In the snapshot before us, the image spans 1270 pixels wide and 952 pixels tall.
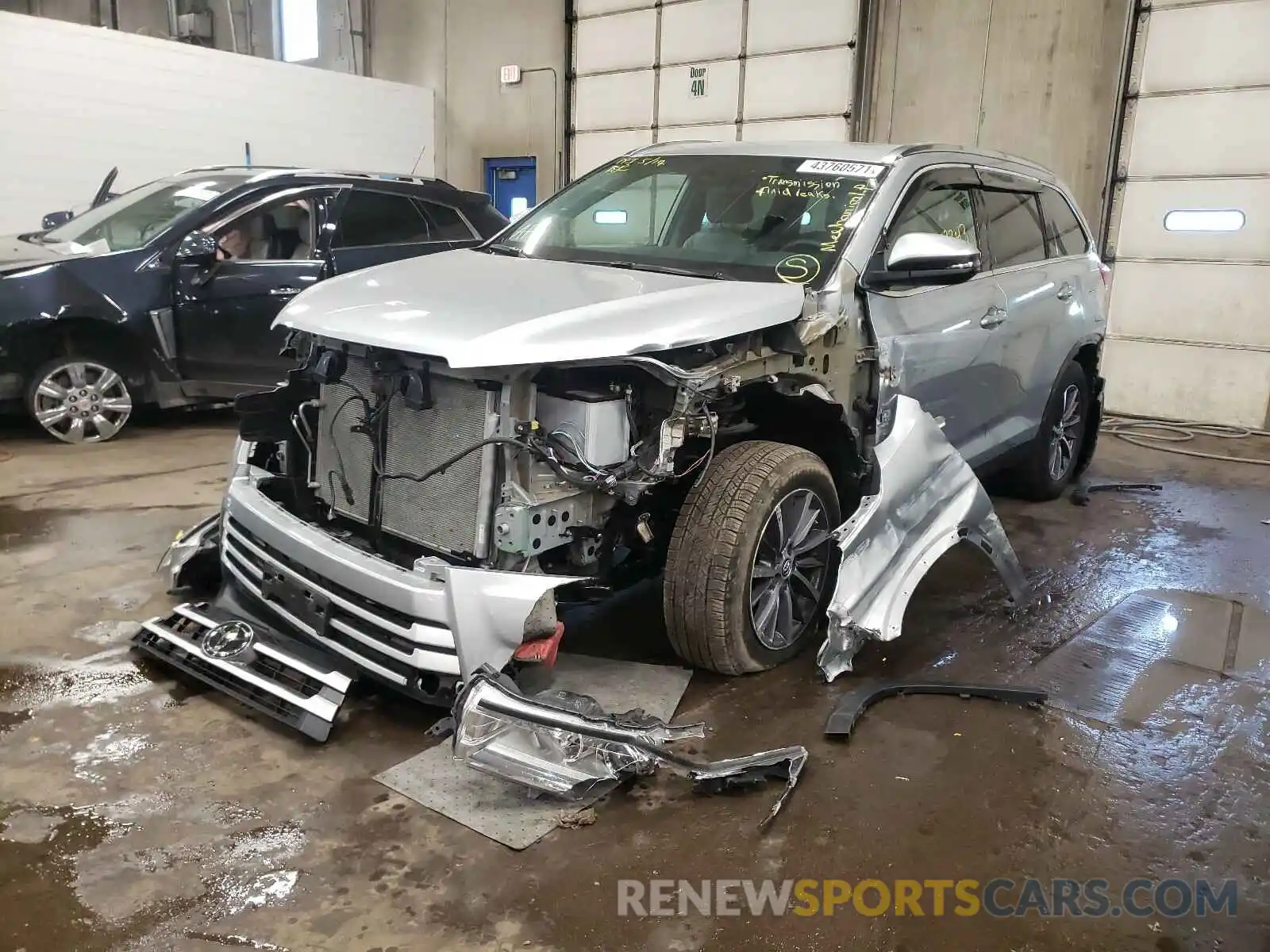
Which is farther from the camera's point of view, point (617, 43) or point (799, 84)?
point (617, 43)

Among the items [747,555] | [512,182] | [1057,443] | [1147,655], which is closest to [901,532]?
[747,555]

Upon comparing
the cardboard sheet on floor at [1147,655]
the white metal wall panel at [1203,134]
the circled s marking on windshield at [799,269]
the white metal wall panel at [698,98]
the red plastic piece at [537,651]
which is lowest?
the cardboard sheet on floor at [1147,655]

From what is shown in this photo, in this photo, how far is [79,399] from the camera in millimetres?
6219

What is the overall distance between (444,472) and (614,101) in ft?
32.2

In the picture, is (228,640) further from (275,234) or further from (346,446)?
(275,234)

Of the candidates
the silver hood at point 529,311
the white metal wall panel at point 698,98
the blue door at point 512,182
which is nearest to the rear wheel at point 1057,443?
the silver hood at point 529,311

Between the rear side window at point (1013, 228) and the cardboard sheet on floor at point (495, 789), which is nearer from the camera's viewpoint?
the cardboard sheet on floor at point (495, 789)

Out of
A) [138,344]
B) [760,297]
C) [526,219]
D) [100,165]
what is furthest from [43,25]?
[760,297]

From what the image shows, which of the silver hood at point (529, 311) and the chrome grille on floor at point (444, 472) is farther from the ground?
Answer: the silver hood at point (529, 311)

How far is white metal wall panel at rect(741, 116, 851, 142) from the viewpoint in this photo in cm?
992

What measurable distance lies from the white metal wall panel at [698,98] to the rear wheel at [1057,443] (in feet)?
20.6

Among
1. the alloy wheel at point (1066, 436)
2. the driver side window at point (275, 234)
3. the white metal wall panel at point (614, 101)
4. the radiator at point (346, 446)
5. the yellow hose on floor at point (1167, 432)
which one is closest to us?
the radiator at point (346, 446)

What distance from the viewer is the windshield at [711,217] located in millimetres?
3479

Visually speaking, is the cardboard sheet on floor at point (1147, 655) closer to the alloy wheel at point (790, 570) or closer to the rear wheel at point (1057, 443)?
the alloy wheel at point (790, 570)
